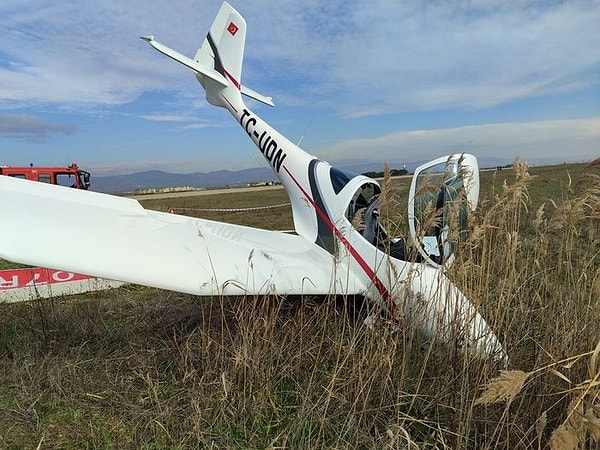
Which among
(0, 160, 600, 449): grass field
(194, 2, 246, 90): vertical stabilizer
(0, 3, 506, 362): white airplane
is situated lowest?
(0, 160, 600, 449): grass field

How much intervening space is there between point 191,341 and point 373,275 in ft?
5.47

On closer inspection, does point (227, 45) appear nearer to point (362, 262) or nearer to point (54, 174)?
point (362, 262)

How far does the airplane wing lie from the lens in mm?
3236

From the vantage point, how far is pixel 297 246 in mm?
5301

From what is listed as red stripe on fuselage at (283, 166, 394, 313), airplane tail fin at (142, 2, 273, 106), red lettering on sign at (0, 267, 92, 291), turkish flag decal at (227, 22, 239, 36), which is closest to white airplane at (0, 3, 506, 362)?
red stripe on fuselage at (283, 166, 394, 313)

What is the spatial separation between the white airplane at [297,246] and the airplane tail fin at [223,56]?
11.8 feet

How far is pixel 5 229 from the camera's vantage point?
318 cm

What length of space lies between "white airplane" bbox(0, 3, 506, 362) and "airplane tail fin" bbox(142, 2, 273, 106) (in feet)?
11.8

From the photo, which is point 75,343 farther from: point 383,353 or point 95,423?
point 383,353

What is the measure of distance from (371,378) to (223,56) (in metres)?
8.21

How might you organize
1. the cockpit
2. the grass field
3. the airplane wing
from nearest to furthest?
1. the grass field
2. the cockpit
3. the airplane wing

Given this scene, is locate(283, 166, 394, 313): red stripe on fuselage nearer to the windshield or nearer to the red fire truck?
the windshield

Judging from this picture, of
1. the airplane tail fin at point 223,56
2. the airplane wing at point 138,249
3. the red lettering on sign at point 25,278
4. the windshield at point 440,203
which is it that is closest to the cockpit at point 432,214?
the windshield at point 440,203

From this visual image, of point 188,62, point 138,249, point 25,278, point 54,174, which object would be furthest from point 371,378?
point 54,174
